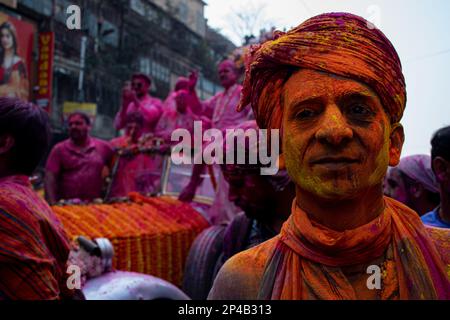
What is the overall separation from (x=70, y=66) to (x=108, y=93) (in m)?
2.22

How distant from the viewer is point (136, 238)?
5.13 meters

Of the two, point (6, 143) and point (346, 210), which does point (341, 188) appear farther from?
point (6, 143)

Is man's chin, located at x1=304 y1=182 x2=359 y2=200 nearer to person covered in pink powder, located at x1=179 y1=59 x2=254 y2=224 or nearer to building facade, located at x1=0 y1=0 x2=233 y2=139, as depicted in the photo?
person covered in pink powder, located at x1=179 y1=59 x2=254 y2=224

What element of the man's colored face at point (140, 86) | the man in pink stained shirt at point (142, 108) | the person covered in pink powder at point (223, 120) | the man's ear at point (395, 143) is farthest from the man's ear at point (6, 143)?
the man's colored face at point (140, 86)

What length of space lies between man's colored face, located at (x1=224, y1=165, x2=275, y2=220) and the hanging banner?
50.5ft

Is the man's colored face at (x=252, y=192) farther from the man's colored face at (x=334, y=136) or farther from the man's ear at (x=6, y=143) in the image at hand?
the man's colored face at (x=334, y=136)

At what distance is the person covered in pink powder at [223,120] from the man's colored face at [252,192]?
1.45 meters

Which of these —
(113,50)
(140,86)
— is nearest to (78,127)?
(140,86)

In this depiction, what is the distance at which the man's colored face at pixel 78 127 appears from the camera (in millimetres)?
7043

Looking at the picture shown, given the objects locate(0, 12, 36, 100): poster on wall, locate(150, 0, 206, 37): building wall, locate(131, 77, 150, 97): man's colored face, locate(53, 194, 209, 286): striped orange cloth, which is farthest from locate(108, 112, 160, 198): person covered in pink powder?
locate(150, 0, 206, 37): building wall

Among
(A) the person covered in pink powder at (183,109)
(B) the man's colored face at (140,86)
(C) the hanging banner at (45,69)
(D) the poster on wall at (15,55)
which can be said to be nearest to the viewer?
(A) the person covered in pink powder at (183,109)

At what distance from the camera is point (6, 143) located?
2.50m

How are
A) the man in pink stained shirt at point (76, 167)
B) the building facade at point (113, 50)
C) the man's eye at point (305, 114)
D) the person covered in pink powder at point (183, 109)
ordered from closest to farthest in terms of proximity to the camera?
the man's eye at point (305, 114) → the man in pink stained shirt at point (76, 167) → the person covered in pink powder at point (183, 109) → the building facade at point (113, 50)

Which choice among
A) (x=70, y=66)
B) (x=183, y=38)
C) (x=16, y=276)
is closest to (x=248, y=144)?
(x=16, y=276)
